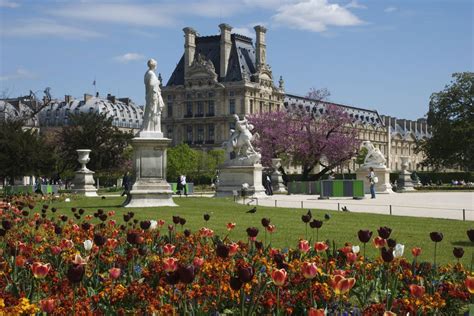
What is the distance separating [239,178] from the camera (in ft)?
101

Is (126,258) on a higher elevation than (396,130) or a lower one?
lower

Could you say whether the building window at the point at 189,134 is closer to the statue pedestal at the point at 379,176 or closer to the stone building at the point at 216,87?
A: the stone building at the point at 216,87

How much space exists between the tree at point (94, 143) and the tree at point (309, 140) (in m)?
13.3

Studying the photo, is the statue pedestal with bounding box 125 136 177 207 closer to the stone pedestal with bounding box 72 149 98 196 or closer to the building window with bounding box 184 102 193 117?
the stone pedestal with bounding box 72 149 98 196

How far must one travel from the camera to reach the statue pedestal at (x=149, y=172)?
19859 mm

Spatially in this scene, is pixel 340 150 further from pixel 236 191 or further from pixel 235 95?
pixel 235 95

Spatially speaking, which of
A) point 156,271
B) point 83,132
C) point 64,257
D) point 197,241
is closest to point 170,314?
point 156,271

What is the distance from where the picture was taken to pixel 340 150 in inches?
2071

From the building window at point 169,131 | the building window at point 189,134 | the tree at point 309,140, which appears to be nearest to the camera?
the tree at point 309,140

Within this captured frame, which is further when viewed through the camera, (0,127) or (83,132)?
(83,132)

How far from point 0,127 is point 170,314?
126 ft

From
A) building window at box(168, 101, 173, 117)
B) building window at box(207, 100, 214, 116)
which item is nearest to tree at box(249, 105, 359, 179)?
building window at box(207, 100, 214, 116)

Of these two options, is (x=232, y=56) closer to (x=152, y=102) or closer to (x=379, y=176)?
(x=379, y=176)

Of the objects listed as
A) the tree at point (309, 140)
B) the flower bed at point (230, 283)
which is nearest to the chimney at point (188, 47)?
the tree at point (309, 140)
